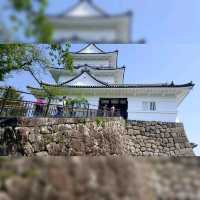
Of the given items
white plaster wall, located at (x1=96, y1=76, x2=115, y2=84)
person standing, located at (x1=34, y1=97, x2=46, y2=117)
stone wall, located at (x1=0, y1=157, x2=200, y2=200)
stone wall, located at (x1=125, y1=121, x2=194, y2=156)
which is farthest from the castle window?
stone wall, located at (x1=0, y1=157, x2=200, y2=200)

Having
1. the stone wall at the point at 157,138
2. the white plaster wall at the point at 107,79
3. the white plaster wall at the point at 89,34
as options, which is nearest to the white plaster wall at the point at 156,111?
the stone wall at the point at 157,138

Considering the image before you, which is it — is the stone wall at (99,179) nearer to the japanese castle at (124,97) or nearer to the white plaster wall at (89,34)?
the white plaster wall at (89,34)

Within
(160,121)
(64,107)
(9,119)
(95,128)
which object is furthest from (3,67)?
(160,121)

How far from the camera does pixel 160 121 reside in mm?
10508

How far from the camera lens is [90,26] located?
3.42ft

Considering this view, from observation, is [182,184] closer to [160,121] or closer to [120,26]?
[120,26]

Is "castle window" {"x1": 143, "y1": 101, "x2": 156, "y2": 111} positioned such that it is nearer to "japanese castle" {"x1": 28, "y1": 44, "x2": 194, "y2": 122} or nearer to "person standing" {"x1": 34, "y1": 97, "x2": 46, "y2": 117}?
"japanese castle" {"x1": 28, "y1": 44, "x2": 194, "y2": 122}

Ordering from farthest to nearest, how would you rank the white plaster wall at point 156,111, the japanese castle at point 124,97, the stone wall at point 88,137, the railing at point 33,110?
1. the japanese castle at point 124,97
2. the white plaster wall at point 156,111
3. the railing at point 33,110
4. the stone wall at point 88,137

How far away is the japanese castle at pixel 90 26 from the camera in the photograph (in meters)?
1.03

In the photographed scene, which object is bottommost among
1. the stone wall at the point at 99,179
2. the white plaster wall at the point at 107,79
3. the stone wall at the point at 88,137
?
the stone wall at the point at 99,179

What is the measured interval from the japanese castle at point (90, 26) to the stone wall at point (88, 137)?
380 centimetres

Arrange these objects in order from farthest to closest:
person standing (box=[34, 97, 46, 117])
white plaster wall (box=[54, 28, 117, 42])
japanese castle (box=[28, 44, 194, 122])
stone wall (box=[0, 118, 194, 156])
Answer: japanese castle (box=[28, 44, 194, 122]) < person standing (box=[34, 97, 46, 117]) < stone wall (box=[0, 118, 194, 156]) < white plaster wall (box=[54, 28, 117, 42])

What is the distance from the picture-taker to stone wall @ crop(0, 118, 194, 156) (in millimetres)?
5087

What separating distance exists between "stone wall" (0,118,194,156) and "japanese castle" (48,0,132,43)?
3800 mm
